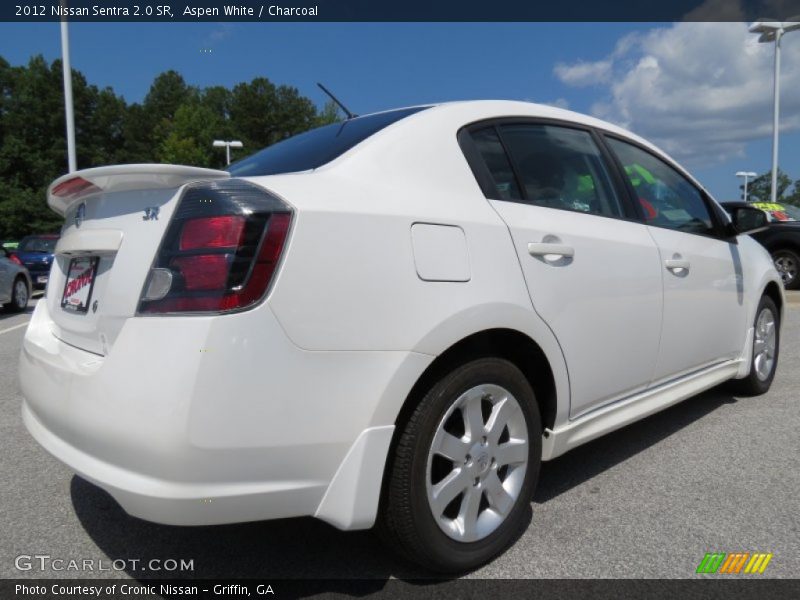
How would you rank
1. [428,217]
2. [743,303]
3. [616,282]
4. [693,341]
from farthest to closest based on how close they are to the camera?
[743,303] → [693,341] → [616,282] → [428,217]

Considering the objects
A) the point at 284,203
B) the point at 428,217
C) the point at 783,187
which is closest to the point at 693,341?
the point at 428,217

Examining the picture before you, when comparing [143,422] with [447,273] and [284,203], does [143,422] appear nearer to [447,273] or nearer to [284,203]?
[284,203]

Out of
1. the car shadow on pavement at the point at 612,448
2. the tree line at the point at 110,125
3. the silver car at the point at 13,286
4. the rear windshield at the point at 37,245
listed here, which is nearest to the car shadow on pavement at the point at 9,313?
the silver car at the point at 13,286

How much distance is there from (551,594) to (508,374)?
2.30 feet

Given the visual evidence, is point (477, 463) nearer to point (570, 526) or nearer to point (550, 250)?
point (570, 526)

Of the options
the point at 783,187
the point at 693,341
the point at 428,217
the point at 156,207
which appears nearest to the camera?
the point at 156,207

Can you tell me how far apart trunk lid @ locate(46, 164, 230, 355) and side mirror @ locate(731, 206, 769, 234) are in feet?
10.7

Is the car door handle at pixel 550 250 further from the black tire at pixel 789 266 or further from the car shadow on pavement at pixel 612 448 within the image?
the black tire at pixel 789 266

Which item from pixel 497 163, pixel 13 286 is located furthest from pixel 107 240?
pixel 13 286

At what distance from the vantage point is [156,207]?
186cm

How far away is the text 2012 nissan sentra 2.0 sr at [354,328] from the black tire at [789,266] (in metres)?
9.97

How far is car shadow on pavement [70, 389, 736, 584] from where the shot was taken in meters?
2.15

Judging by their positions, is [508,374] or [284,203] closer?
[284,203]

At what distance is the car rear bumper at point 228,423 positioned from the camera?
161cm
